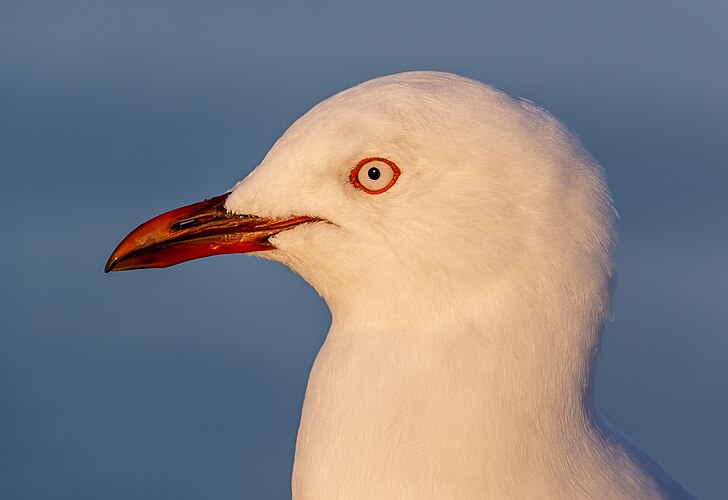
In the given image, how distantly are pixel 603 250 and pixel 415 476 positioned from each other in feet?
1.95

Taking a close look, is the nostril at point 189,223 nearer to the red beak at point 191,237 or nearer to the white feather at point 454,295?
the red beak at point 191,237

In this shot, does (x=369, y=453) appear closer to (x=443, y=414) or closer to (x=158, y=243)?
(x=443, y=414)

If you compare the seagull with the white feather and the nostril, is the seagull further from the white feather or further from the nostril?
the nostril

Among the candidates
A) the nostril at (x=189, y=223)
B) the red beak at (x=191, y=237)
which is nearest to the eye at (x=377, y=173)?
the red beak at (x=191, y=237)

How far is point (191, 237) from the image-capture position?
314 cm

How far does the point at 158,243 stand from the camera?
10.3 feet

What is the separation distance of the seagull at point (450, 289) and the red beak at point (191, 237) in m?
0.09

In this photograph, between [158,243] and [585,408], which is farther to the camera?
[158,243]

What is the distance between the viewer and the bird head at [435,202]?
9.11ft

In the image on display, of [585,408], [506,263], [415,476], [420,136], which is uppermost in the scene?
[420,136]

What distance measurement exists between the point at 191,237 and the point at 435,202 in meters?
0.61

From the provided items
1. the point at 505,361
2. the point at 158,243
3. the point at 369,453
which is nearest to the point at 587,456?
the point at 505,361

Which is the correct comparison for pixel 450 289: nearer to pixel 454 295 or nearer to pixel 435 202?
pixel 454 295

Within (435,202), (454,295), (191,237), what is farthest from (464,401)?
(191,237)
